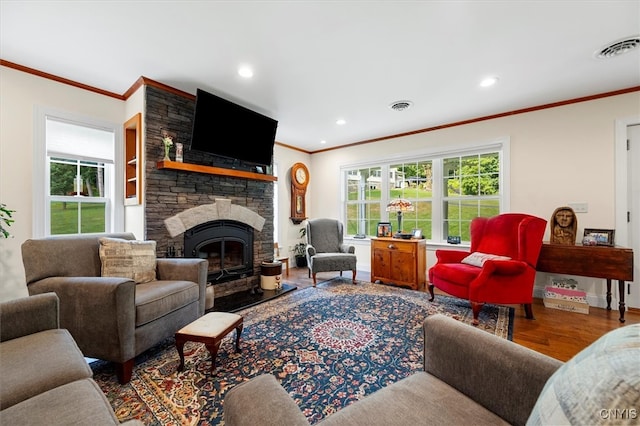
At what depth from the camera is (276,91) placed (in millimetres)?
3006

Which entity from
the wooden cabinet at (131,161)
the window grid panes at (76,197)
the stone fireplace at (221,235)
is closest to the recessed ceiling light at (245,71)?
the wooden cabinet at (131,161)

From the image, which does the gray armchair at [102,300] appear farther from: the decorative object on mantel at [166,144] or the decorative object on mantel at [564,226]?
the decorative object on mantel at [564,226]

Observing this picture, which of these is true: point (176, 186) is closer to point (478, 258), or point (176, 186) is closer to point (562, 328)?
point (478, 258)

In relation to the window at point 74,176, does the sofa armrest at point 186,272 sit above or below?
below

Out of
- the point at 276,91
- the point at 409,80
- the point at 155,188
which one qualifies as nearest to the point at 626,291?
the point at 409,80

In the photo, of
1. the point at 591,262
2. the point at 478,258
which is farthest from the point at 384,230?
the point at 591,262

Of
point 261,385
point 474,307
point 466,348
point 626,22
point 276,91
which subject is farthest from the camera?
point 276,91

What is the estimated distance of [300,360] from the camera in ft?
6.25

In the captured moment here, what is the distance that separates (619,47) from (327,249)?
151 inches

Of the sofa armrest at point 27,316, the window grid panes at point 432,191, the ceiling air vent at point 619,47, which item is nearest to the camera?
the sofa armrest at point 27,316

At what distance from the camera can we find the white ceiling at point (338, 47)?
180 cm

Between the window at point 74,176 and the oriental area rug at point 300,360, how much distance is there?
1.71 metres

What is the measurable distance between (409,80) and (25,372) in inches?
131

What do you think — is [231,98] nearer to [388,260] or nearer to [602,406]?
[388,260]
